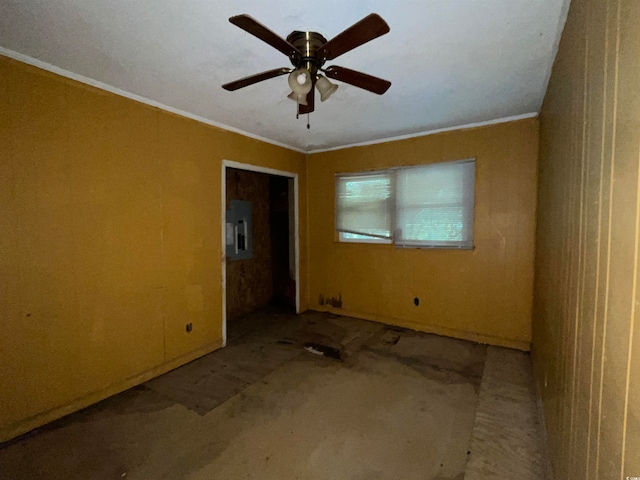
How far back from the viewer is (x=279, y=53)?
190cm

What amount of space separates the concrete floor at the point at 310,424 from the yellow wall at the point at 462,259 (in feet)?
1.66

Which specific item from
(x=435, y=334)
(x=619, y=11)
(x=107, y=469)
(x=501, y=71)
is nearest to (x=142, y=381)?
(x=107, y=469)

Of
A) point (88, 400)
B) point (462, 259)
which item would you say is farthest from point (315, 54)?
point (88, 400)

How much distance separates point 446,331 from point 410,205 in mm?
1668

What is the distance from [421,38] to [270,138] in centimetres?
252

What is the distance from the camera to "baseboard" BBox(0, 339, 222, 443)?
6.38 ft

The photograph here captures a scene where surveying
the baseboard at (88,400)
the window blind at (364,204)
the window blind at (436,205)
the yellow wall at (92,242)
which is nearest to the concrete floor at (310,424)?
the baseboard at (88,400)

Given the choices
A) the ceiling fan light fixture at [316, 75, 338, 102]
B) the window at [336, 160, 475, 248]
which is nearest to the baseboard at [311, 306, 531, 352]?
the window at [336, 160, 475, 248]

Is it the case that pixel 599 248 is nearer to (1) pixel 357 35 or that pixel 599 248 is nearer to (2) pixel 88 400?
(1) pixel 357 35

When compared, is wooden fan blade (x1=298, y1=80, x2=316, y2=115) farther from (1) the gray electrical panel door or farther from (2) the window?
(1) the gray electrical panel door

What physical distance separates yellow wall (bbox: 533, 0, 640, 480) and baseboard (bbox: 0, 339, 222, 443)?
3.05 metres

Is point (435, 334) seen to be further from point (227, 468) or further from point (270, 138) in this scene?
point (270, 138)

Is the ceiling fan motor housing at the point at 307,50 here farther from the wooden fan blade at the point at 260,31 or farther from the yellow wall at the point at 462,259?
the yellow wall at the point at 462,259

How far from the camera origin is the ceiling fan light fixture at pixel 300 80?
152 centimetres
